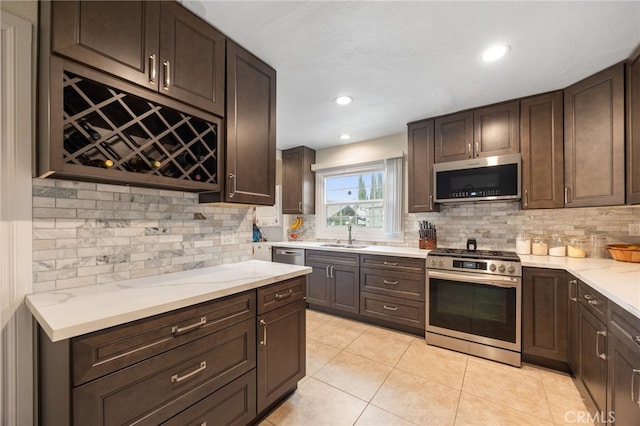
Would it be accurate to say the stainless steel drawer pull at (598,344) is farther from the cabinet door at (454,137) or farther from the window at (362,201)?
the window at (362,201)

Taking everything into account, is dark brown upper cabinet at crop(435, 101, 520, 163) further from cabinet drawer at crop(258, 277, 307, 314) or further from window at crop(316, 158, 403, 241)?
cabinet drawer at crop(258, 277, 307, 314)

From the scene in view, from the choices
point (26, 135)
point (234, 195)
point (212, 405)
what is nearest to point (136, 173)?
point (26, 135)

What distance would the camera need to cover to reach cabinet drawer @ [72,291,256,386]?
0.91 meters

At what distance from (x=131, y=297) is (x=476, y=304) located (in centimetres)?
272

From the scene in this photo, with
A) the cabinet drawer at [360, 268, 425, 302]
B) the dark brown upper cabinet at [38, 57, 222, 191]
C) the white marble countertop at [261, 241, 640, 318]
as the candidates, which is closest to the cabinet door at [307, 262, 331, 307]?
the cabinet drawer at [360, 268, 425, 302]

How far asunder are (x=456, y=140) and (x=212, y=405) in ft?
10.4

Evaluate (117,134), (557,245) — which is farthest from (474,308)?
(117,134)

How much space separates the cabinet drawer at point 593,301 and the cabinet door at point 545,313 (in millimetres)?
271

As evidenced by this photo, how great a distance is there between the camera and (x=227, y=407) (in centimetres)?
139

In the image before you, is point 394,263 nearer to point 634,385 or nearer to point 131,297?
point 634,385

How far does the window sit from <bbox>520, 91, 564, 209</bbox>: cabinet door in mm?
1377

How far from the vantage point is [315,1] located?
1443 millimetres

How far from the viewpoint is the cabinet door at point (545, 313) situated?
2.12 metres

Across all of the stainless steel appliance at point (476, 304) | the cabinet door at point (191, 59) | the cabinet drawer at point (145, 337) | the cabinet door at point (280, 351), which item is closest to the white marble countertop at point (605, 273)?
the stainless steel appliance at point (476, 304)
